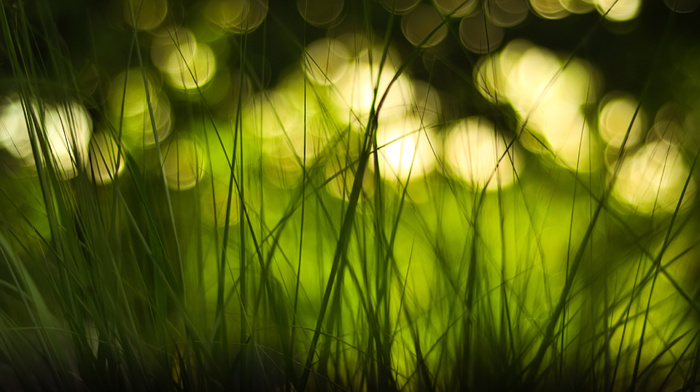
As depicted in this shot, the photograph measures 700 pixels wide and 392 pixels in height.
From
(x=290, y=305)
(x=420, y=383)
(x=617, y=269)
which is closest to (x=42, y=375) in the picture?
(x=290, y=305)

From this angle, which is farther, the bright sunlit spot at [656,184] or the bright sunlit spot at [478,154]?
the bright sunlit spot at [656,184]

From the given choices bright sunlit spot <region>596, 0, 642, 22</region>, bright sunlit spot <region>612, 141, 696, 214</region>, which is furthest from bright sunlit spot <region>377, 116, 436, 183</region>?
bright sunlit spot <region>596, 0, 642, 22</region>

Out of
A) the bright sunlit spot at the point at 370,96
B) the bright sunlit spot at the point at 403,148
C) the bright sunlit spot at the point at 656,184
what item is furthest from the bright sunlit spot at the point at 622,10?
the bright sunlit spot at the point at 403,148

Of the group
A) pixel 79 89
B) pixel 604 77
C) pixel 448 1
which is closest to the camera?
pixel 79 89

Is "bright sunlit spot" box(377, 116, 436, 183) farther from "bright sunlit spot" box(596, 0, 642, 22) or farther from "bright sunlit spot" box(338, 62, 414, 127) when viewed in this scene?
"bright sunlit spot" box(596, 0, 642, 22)

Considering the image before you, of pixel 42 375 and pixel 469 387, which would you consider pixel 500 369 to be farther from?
pixel 42 375

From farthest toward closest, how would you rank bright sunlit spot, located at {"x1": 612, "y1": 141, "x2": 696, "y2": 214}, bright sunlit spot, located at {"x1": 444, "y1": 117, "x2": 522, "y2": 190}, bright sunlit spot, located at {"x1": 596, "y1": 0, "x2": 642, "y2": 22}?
bright sunlit spot, located at {"x1": 596, "y1": 0, "x2": 642, "y2": 22}
bright sunlit spot, located at {"x1": 612, "y1": 141, "x2": 696, "y2": 214}
bright sunlit spot, located at {"x1": 444, "y1": 117, "x2": 522, "y2": 190}

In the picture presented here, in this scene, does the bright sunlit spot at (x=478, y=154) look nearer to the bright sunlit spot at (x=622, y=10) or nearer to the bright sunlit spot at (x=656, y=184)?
the bright sunlit spot at (x=656, y=184)

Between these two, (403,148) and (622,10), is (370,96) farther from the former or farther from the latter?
(622,10)

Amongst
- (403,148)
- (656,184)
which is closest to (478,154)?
(403,148)

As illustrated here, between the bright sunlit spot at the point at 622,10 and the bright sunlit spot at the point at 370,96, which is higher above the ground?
the bright sunlit spot at the point at 622,10

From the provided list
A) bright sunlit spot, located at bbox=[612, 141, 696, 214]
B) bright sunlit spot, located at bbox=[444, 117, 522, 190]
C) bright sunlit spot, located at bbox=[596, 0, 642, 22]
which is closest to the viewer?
bright sunlit spot, located at bbox=[444, 117, 522, 190]
